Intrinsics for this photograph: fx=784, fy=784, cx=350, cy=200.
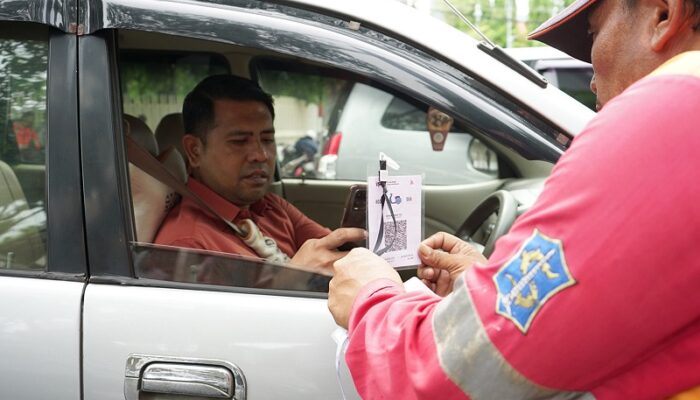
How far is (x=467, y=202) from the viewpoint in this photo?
12.2ft

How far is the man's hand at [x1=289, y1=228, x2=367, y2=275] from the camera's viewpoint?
191cm

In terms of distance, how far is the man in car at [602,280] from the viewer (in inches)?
36.5

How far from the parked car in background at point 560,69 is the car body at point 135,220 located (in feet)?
17.2

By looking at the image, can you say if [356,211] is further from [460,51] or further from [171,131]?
[171,131]

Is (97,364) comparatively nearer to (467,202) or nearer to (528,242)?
(528,242)

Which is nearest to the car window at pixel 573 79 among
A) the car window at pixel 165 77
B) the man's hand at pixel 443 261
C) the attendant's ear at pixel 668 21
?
the car window at pixel 165 77

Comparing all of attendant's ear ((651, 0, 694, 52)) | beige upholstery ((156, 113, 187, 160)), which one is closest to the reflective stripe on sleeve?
attendant's ear ((651, 0, 694, 52))

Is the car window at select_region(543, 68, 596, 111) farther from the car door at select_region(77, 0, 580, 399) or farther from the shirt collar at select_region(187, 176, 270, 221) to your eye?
the car door at select_region(77, 0, 580, 399)

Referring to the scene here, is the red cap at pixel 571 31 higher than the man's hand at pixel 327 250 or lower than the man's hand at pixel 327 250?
higher

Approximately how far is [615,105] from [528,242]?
20 cm

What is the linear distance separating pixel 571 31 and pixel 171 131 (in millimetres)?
1830

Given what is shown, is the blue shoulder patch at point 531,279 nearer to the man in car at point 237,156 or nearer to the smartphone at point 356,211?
the smartphone at point 356,211

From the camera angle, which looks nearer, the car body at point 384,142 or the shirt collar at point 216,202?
the shirt collar at point 216,202

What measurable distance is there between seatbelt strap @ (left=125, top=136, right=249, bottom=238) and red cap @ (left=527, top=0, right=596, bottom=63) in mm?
970
